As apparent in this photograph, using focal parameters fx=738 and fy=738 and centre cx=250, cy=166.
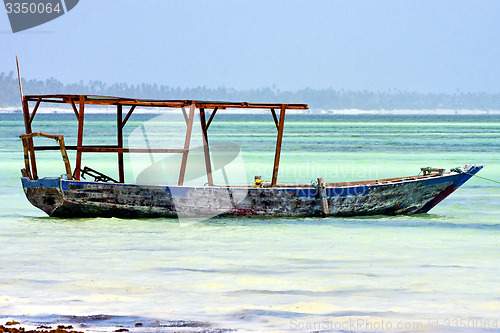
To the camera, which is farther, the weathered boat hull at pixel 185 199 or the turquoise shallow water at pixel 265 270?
the weathered boat hull at pixel 185 199

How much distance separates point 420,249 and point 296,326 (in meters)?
4.88

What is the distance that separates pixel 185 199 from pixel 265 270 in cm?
452

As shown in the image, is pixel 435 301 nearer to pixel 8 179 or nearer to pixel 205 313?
pixel 205 313

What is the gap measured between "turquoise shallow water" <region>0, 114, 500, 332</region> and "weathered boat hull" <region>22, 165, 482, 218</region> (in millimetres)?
240

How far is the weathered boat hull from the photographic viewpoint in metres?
13.8

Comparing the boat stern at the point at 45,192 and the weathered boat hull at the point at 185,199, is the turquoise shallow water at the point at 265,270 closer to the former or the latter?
the weathered boat hull at the point at 185,199

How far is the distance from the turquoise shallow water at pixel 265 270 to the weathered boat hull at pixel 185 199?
24 cm

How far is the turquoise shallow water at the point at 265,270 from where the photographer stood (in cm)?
744

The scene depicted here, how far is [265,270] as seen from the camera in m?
9.65

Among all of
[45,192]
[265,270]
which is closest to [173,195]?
[45,192]

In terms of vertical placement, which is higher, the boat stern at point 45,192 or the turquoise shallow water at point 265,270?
the boat stern at point 45,192

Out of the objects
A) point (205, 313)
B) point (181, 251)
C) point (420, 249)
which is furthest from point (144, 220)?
point (205, 313)

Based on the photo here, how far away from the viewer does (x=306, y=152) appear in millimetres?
41562

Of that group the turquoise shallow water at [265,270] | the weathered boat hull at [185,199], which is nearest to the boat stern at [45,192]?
the weathered boat hull at [185,199]
